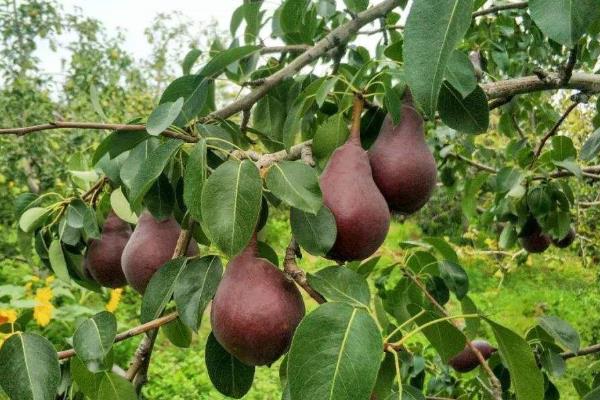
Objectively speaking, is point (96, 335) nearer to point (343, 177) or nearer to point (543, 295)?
point (343, 177)

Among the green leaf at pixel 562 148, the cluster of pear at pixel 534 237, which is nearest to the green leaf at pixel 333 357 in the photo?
the green leaf at pixel 562 148

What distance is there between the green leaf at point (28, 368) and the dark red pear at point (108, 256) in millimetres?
273

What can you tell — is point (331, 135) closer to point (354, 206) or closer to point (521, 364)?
point (354, 206)

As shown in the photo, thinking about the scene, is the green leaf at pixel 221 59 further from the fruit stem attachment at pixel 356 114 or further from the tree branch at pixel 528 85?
Result: the tree branch at pixel 528 85

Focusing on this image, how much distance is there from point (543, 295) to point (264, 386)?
8.31ft

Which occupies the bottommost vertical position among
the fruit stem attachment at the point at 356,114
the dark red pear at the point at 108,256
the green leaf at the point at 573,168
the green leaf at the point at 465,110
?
the green leaf at the point at 573,168

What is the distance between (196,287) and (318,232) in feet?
0.53

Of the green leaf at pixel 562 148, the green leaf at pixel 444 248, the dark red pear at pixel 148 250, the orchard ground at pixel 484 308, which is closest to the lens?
the dark red pear at pixel 148 250

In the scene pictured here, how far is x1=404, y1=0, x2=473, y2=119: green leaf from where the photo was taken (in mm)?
406

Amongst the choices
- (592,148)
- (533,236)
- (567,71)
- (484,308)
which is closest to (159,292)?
(567,71)

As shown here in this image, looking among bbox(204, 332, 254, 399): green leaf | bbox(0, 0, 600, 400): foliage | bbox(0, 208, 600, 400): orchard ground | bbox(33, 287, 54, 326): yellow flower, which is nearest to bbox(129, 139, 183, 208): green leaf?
bbox(0, 0, 600, 400): foliage

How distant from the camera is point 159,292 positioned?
2.43 feet

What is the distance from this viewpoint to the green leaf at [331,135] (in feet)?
2.58

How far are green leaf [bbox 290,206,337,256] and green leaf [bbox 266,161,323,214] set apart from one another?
23 millimetres
